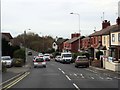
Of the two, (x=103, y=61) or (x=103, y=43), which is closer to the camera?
(x=103, y=61)

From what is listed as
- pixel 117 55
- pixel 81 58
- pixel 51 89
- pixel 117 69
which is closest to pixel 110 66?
pixel 117 69

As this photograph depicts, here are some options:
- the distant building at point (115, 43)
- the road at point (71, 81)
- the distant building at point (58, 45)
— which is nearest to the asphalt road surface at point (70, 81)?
the road at point (71, 81)

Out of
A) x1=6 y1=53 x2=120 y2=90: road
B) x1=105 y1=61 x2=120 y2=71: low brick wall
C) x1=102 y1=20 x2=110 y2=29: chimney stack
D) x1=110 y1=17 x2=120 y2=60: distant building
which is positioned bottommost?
x1=6 y1=53 x2=120 y2=90: road

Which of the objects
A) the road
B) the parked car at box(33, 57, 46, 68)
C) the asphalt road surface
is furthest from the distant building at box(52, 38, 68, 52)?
the asphalt road surface

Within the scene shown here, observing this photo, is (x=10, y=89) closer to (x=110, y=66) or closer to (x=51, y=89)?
(x=51, y=89)

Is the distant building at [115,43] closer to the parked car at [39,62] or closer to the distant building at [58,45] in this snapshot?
the parked car at [39,62]

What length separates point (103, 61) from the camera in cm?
4625

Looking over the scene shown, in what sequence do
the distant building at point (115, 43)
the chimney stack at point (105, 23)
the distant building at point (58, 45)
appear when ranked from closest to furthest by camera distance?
the distant building at point (115, 43)
the chimney stack at point (105, 23)
the distant building at point (58, 45)

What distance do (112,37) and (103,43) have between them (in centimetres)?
861

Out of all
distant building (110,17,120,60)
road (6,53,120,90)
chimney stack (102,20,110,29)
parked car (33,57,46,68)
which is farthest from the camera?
chimney stack (102,20,110,29)

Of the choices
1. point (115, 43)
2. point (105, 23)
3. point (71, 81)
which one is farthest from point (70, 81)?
point (105, 23)

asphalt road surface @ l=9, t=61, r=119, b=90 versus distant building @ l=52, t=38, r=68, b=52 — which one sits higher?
distant building @ l=52, t=38, r=68, b=52

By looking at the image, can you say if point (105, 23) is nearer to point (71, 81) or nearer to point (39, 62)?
point (39, 62)

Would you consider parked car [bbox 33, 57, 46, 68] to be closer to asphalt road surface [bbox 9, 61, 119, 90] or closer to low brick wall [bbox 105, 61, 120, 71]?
low brick wall [bbox 105, 61, 120, 71]
